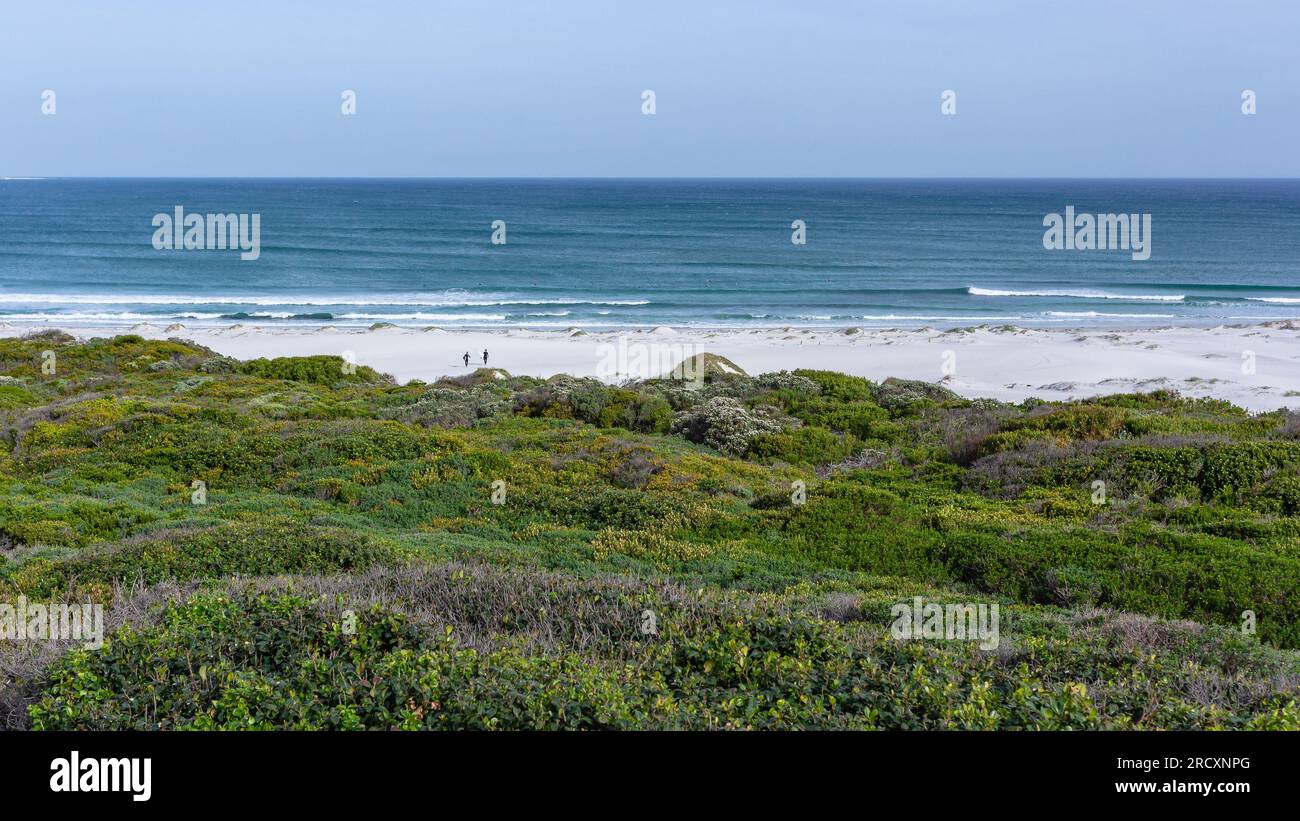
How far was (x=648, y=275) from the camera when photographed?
2677 inches

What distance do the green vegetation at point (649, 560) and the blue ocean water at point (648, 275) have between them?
112 ft

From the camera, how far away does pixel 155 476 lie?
14461 millimetres

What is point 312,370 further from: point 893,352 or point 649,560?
point 893,352

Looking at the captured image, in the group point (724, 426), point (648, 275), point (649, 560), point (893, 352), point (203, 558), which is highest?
point (648, 275)

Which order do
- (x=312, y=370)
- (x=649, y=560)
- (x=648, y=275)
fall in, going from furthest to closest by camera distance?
(x=648, y=275) < (x=312, y=370) < (x=649, y=560)

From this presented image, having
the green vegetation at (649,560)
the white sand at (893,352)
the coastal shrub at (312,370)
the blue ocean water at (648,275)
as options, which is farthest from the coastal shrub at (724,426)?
the blue ocean water at (648,275)

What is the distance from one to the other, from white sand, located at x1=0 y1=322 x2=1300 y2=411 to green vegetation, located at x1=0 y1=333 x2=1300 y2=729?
12.1 metres

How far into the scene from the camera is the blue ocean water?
5328cm

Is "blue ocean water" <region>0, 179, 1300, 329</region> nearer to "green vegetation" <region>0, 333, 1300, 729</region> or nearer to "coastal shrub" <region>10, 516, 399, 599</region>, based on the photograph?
"green vegetation" <region>0, 333, 1300, 729</region>

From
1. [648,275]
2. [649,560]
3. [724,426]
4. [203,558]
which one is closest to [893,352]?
[724,426]

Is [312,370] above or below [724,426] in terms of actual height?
above

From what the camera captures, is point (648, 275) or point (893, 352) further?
point (648, 275)

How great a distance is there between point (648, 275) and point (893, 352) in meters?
31.4
